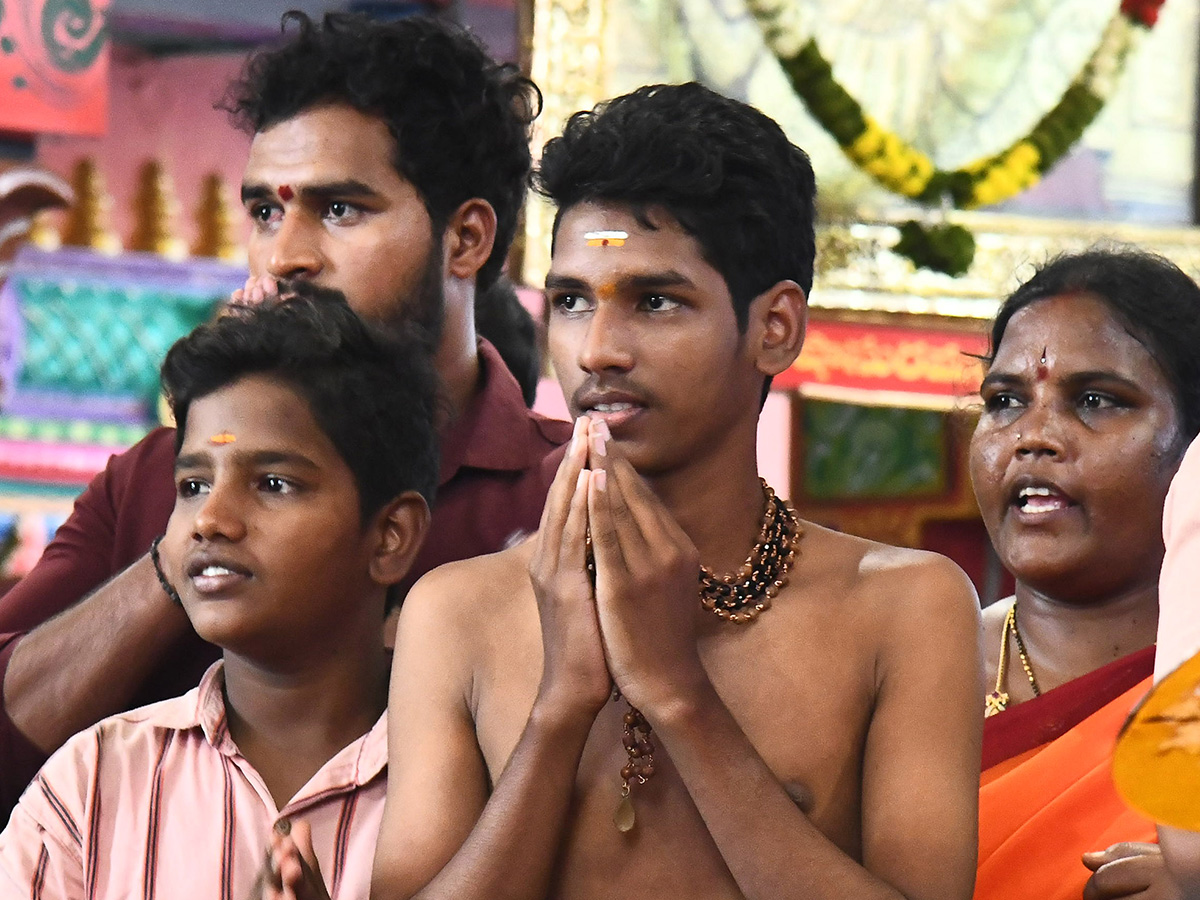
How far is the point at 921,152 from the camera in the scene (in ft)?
22.0

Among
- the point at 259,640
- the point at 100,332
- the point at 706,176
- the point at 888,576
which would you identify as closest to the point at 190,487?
the point at 259,640

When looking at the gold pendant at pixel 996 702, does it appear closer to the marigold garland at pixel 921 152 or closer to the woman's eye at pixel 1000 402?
the woman's eye at pixel 1000 402

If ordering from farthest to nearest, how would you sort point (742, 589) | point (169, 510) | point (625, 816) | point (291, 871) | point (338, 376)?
point (169, 510)
point (338, 376)
point (742, 589)
point (625, 816)
point (291, 871)

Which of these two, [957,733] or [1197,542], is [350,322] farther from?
[1197,542]

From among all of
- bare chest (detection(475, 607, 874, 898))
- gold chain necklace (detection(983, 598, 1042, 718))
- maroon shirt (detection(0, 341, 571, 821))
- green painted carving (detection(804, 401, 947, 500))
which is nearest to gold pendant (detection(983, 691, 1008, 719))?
gold chain necklace (detection(983, 598, 1042, 718))

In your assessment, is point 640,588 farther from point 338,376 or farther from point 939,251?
point 939,251

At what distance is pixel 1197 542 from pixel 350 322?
1.41 m

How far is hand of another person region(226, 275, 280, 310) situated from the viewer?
253 cm

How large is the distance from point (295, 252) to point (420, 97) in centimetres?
40

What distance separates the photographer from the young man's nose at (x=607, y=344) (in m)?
1.92

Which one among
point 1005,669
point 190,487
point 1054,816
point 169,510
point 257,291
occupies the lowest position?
point 1054,816

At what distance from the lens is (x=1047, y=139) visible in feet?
21.9

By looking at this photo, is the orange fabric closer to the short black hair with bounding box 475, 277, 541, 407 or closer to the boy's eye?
the boy's eye

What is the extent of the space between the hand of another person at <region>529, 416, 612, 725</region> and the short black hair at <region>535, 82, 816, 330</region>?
0.30 metres
